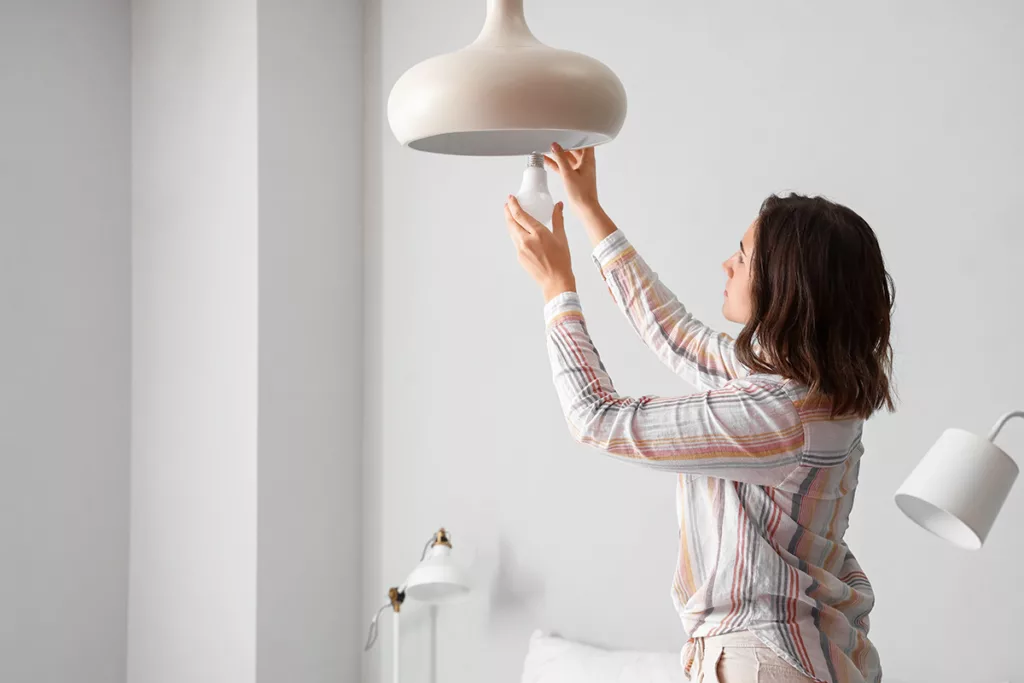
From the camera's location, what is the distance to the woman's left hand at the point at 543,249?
3.47 ft

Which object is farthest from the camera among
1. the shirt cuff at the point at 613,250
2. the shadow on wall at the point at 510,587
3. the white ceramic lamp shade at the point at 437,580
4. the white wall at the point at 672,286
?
the shadow on wall at the point at 510,587

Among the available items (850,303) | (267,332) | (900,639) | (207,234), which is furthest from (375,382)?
(850,303)

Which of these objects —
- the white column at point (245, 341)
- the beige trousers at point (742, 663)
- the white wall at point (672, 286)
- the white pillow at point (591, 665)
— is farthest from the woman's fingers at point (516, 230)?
the white column at point (245, 341)

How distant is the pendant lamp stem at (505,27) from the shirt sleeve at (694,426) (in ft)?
1.16

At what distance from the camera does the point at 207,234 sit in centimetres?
212

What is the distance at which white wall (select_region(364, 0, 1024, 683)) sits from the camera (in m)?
1.58

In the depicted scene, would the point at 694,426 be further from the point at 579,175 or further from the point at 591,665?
the point at 591,665

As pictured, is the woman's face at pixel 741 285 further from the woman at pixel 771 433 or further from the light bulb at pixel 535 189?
the light bulb at pixel 535 189

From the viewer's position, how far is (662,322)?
1417 mm

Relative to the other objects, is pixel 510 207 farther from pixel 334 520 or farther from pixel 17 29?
pixel 17 29

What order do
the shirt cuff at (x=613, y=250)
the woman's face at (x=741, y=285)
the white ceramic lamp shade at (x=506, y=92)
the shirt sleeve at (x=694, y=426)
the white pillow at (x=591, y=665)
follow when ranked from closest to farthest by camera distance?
1. the white ceramic lamp shade at (x=506, y=92)
2. the shirt sleeve at (x=694, y=426)
3. the woman's face at (x=741, y=285)
4. the shirt cuff at (x=613, y=250)
5. the white pillow at (x=591, y=665)

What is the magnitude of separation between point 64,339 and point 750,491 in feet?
5.56

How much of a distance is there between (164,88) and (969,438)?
75.4 inches

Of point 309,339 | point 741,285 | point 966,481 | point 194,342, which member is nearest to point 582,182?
point 741,285
